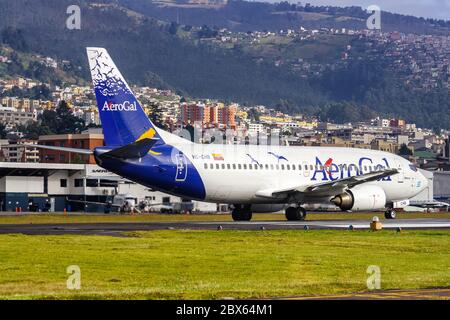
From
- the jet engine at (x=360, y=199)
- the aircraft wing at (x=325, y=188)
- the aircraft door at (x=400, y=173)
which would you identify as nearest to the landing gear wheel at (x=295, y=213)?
the aircraft wing at (x=325, y=188)

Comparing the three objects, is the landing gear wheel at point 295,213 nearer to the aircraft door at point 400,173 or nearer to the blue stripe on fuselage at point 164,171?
the blue stripe on fuselage at point 164,171

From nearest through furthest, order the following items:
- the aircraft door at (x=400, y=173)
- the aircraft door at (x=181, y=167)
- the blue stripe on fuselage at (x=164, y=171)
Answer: the blue stripe on fuselage at (x=164, y=171)
the aircraft door at (x=181, y=167)
the aircraft door at (x=400, y=173)

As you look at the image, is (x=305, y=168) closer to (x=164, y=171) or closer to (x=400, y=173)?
(x=400, y=173)

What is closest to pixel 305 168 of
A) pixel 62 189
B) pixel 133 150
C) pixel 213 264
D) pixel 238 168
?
pixel 238 168

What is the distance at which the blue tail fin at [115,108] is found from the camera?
61.0m

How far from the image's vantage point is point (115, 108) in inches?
2411

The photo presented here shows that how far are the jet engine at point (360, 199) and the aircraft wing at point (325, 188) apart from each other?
0.48 meters

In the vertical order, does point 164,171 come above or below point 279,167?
below

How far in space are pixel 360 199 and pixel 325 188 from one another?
2.15 meters

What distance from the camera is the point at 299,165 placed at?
69.2 m

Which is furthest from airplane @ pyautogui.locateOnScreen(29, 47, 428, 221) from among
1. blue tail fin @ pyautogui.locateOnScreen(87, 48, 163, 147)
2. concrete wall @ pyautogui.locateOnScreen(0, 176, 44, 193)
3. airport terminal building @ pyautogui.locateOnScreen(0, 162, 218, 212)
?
concrete wall @ pyautogui.locateOnScreen(0, 176, 44, 193)

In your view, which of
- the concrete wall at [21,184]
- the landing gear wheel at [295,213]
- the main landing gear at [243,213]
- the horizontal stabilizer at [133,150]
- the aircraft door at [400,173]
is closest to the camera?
the horizontal stabilizer at [133,150]

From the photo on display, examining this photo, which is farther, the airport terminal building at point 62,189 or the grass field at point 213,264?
the airport terminal building at point 62,189

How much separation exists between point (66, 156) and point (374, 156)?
113740 mm
